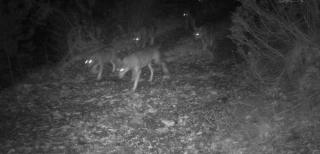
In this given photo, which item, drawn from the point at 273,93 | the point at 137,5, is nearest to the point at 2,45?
the point at 137,5

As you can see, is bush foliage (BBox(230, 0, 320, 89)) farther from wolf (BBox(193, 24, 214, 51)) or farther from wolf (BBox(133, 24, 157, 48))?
wolf (BBox(133, 24, 157, 48))

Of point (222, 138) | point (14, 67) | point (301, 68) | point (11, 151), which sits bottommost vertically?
point (222, 138)

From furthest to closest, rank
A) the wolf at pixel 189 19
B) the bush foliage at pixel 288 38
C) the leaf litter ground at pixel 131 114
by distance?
1. the wolf at pixel 189 19
2. the bush foliage at pixel 288 38
3. the leaf litter ground at pixel 131 114

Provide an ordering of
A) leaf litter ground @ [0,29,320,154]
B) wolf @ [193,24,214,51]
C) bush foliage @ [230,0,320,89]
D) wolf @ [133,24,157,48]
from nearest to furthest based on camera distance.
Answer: leaf litter ground @ [0,29,320,154]
bush foliage @ [230,0,320,89]
wolf @ [193,24,214,51]
wolf @ [133,24,157,48]

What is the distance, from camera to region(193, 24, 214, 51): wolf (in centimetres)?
1335

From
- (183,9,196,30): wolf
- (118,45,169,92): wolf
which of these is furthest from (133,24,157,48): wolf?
(118,45,169,92): wolf

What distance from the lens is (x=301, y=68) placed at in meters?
7.91

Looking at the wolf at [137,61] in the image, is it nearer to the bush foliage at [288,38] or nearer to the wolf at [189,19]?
the bush foliage at [288,38]

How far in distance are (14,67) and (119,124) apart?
712 centimetres

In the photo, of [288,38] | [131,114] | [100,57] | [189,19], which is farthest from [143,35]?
[288,38]

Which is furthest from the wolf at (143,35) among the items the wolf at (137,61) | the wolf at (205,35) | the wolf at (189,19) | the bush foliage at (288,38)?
the bush foliage at (288,38)

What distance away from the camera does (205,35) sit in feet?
44.1

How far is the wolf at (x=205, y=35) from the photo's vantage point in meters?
13.4

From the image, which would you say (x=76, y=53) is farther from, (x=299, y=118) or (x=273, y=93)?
(x=299, y=118)
